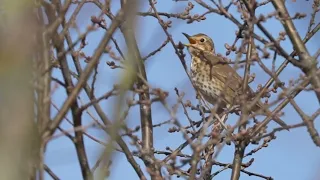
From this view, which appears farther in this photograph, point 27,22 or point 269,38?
point 269,38

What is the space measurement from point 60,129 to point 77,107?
0.59ft

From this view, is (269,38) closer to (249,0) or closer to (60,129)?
(249,0)

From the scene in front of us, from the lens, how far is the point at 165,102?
352 centimetres

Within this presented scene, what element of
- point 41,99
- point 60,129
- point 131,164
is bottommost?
point 41,99

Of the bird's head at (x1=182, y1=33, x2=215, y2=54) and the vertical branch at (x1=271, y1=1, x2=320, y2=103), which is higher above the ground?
the bird's head at (x1=182, y1=33, x2=215, y2=54)

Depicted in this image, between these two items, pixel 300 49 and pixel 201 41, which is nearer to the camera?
pixel 300 49

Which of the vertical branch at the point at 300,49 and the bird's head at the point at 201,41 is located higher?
the bird's head at the point at 201,41

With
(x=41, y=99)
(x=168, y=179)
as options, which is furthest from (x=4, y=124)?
(x=168, y=179)

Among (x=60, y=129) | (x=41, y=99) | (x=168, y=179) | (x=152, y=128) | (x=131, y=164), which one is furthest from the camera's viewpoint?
(x=152, y=128)

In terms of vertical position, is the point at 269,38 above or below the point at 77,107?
above

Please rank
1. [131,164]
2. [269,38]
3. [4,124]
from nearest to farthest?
[4,124], [269,38], [131,164]

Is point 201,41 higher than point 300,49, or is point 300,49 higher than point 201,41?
point 201,41

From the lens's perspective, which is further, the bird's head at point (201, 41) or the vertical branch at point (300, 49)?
the bird's head at point (201, 41)

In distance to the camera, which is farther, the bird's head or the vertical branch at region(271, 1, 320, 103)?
the bird's head
